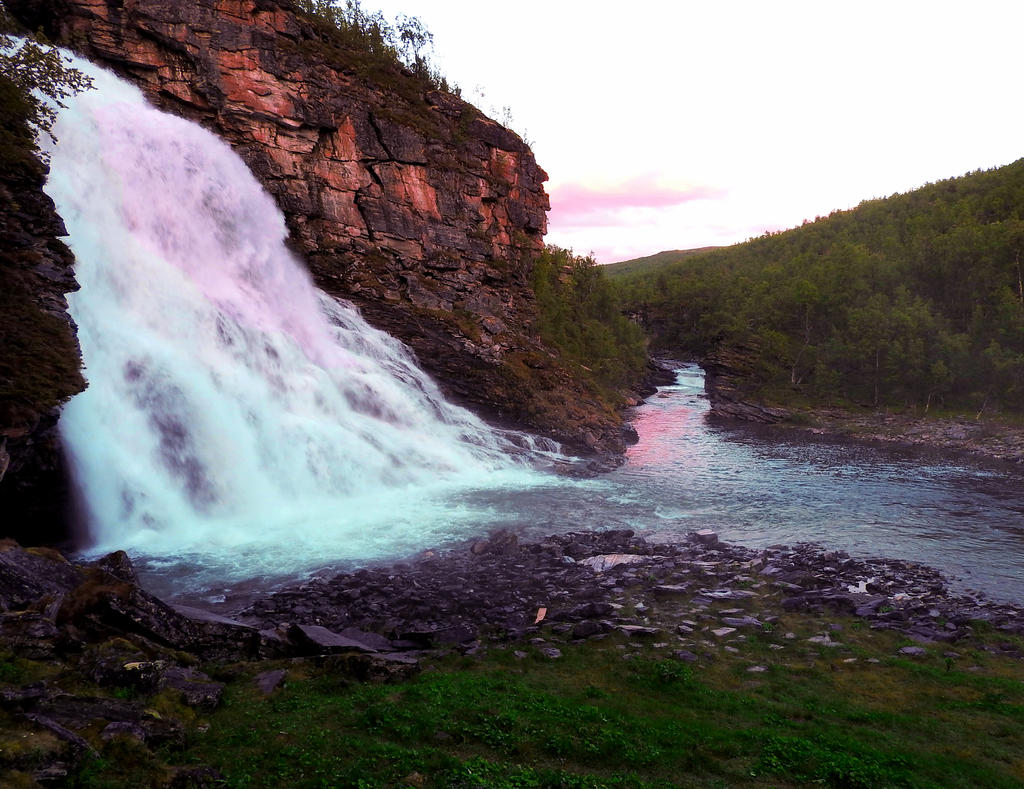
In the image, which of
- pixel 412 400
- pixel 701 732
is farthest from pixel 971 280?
pixel 701 732

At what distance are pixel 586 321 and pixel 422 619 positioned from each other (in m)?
61.5

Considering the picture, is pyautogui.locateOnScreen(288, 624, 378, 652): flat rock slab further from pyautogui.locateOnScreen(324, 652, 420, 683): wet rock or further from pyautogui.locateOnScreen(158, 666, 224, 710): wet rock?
pyautogui.locateOnScreen(158, 666, 224, 710): wet rock

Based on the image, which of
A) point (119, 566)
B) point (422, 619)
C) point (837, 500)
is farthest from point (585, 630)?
point (837, 500)

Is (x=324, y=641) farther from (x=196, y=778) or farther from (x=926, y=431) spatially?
(x=926, y=431)

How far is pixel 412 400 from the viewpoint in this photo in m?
37.3

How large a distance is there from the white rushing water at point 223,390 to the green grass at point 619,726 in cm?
947

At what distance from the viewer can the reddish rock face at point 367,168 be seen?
3781 cm

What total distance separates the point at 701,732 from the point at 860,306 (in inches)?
2833

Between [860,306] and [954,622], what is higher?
[860,306]

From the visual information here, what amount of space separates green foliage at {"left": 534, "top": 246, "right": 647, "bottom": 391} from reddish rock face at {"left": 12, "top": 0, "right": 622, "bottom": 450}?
7.26 metres

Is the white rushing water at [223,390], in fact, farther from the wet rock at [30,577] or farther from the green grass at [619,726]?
the green grass at [619,726]

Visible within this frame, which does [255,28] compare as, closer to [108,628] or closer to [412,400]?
[412,400]

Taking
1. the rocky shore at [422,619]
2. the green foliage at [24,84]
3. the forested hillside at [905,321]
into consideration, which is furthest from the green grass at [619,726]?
the forested hillside at [905,321]

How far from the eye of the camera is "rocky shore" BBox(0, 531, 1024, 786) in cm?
832
